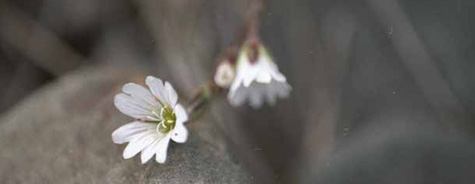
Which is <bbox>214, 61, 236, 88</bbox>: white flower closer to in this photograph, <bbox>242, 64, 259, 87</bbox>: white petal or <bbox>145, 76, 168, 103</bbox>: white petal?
<bbox>242, 64, 259, 87</bbox>: white petal

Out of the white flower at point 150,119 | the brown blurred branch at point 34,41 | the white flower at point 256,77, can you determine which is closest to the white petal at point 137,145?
the white flower at point 150,119

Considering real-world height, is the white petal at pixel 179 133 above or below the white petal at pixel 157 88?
below

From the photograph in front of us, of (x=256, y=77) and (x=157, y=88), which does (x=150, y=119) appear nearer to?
(x=157, y=88)

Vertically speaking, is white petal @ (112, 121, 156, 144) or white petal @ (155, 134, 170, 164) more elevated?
white petal @ (112, 121, 156, 144)

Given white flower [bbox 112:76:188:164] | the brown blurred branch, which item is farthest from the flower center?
the brown blurred branch

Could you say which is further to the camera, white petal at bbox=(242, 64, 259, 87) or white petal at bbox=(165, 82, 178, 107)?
white petal at bbox=(242, 64, 259, 87)

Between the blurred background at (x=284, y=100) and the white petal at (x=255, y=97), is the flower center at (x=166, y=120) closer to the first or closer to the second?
the blurred background at (x=284, y=100)

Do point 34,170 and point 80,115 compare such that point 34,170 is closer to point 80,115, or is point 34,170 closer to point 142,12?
point 80,115
